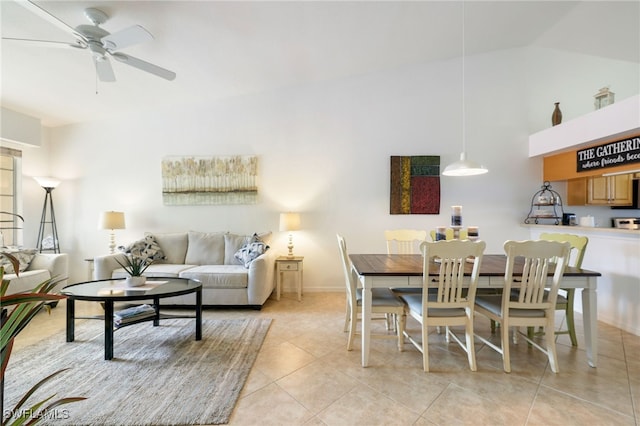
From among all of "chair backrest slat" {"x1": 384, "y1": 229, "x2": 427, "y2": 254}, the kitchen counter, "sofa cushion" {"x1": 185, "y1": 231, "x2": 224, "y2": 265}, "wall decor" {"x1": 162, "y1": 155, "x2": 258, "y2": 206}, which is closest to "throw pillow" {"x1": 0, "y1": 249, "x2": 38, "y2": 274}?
"wall decor" {"x1": 162, "y1": 155, "x2": 258, "y2": 206}

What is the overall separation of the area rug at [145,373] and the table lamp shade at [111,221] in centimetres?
149

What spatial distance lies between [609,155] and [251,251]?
14.0 feet

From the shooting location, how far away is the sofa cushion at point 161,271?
341 centimetres

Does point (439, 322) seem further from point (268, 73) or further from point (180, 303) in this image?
point (268, 73)

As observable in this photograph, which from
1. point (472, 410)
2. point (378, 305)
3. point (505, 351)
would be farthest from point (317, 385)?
point (505, 351)

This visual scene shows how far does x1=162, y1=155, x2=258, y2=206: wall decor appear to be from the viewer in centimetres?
434

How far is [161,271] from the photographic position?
3.55 m

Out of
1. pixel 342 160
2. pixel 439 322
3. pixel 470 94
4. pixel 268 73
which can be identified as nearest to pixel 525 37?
pixel 470 94

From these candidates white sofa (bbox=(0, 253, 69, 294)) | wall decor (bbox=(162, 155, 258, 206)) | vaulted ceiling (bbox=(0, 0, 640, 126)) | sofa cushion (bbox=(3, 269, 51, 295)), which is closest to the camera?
vaulted ceiling (bbox=(0, 0, 640, 126))

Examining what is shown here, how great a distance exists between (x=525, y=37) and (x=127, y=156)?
593 centimetres

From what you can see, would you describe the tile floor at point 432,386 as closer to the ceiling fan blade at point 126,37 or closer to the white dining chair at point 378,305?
the white dining chair at point 378,305

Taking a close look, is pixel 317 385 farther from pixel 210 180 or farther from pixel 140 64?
pixel 210 180

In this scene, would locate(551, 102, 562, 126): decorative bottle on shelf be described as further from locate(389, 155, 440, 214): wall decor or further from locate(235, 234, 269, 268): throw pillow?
locate(235, 234, 269, 268): throw pillow

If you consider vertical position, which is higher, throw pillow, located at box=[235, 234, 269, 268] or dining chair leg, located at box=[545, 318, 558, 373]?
throw pillow, located at box=[235, 234, 269, 268]
